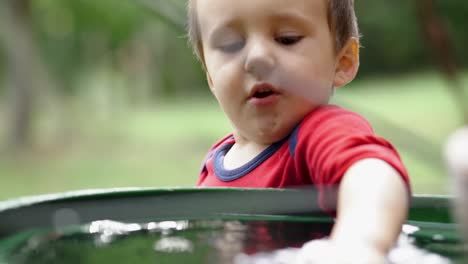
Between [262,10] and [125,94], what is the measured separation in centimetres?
581

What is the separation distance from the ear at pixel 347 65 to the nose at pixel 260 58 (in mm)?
91

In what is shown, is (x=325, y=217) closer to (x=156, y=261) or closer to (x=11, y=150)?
(x=156, y=261)

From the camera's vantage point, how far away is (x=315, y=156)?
0.49m

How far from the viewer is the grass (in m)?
3.27

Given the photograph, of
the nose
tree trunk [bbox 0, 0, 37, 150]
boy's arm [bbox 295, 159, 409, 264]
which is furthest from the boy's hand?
tree trunk [bbox 0, 0, 37, 150]

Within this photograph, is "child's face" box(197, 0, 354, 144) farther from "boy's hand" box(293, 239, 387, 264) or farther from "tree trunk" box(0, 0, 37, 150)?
"tree trunk" box(0, 0, 37, 150)

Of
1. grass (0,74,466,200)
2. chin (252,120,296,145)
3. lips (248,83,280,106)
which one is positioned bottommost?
grass (0,74,466,200)

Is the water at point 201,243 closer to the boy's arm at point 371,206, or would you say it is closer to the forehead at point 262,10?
the boy's arm at point 371,206

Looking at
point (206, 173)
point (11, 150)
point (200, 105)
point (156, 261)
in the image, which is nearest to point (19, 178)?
point (11, 150)

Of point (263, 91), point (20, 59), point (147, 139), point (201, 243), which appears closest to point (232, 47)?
point (263, 91)

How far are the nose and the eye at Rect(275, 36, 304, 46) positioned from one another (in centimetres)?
1

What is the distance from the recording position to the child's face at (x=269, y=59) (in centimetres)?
54

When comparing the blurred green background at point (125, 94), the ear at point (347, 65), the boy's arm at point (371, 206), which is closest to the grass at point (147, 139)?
the blurred green background at point (125, 94)


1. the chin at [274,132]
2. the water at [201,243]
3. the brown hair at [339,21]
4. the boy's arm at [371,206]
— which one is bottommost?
the water at [201,243]
